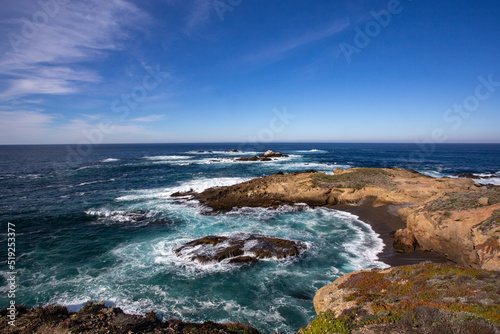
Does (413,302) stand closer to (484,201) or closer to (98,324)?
(98,324)

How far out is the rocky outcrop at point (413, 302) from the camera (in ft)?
20.0

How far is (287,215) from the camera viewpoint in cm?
2441

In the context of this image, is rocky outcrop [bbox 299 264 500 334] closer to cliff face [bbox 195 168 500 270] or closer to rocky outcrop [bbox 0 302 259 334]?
rocky outcrop [bbox 0 302 259 334]

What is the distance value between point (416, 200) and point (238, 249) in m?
19.3

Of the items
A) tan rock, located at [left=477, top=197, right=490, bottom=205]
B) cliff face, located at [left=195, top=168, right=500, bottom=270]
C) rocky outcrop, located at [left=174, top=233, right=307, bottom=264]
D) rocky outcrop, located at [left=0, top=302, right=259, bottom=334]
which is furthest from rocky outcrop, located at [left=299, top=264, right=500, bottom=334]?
tan rock, located at [left=477, top=197, right=490, bottom=205]

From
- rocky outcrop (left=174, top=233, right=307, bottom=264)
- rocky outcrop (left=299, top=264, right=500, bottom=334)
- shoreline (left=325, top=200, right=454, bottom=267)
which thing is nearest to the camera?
rocky outcrop (left=299, top=264, right=500, bottom=334)

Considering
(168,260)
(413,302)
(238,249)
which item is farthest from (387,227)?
(168,260)

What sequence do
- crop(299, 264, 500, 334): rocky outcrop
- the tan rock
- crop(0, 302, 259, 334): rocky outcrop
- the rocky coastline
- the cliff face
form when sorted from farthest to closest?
the tan rock
the cliff face
crop(0, 302, 259, 334): rocky outcrop
the rocky coastline
crop(299, 264, 500, 334): rocky outcrop

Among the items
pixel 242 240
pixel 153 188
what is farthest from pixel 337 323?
pixel 153 188

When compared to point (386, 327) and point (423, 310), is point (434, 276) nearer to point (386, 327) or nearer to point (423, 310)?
point (423, 310)

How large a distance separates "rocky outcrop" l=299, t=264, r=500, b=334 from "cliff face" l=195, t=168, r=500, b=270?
14.6ft

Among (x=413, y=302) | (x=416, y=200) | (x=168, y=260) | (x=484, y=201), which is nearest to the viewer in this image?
(x=413, y=302)

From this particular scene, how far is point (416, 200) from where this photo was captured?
23.1m

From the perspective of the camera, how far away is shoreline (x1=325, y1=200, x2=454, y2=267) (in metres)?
14.5
